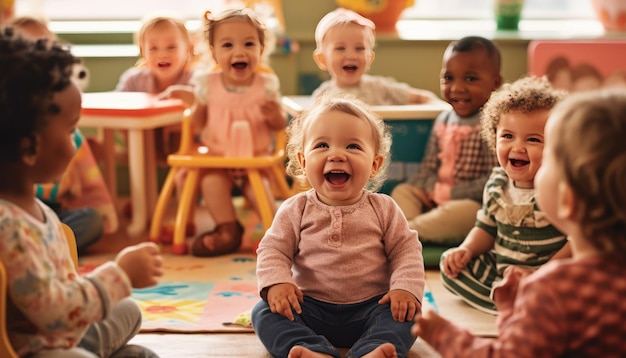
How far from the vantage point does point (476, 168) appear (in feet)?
6.77

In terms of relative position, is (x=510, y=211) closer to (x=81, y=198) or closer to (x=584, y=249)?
(x=584, y=249)

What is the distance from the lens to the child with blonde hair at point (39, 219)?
1.02 m

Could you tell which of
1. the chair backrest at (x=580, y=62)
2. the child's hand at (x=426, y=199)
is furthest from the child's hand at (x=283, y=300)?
the chair backrest at (x=580, y=62)

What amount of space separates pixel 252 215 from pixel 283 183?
382mm

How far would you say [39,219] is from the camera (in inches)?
42.8

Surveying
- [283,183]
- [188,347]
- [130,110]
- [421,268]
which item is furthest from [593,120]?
[130,110]

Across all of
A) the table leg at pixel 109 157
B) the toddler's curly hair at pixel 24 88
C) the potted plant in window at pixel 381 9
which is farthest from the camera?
the potted plant in window at pixel 381 9

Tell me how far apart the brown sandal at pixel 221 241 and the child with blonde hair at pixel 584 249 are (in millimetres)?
1228

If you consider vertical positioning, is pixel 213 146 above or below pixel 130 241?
above

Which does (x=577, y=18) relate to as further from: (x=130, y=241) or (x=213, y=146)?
(x=130, y=241)

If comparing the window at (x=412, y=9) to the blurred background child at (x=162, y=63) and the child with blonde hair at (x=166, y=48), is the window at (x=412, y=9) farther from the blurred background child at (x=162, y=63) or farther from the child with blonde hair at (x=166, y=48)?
the child with blonde hair at (x=166, y=48)

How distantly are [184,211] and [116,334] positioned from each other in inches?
36.6

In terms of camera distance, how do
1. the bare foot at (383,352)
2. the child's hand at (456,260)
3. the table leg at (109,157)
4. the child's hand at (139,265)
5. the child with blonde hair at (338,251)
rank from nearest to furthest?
the child's hand at (139,265) < the bare foot at (383,352) < the child with blonde hair at (338,251) < the child's hand at (456,260) < the table leg at (109,157)

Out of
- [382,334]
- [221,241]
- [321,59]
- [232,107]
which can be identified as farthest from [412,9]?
[382,334]
